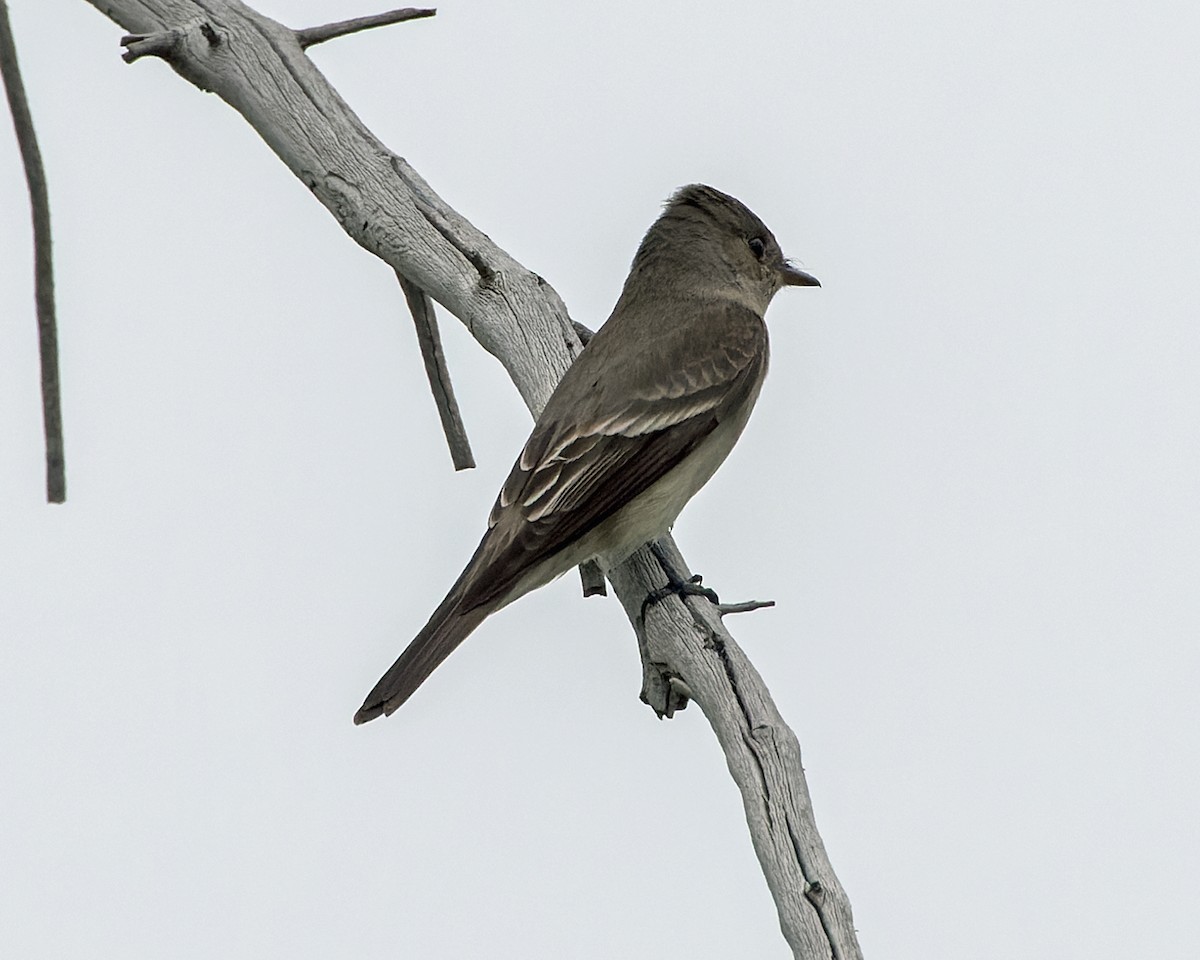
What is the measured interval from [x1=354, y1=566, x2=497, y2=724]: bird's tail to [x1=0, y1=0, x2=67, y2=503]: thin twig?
57.1 inches

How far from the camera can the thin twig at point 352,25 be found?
637 centimetres

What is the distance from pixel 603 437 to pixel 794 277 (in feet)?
5.98

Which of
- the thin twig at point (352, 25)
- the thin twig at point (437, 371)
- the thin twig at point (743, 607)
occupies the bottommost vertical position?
the thin twig at point (743, 607)

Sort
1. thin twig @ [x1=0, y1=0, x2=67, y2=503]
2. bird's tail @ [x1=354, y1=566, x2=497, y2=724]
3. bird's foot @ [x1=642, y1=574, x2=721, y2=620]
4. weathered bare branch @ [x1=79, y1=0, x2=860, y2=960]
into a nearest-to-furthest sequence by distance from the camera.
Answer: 1. thin twig @ [x1=0, y1=0, x2=67, y2=503]
2. bird's tail @ [x1=354, y1=566, x2=497, y2=724]
3. bird's foot @ [x1=642, y1=574, x2=721, y2=620]
4. weathered bare branch @ [x1=79, y1=0, x2=860, y2=960]

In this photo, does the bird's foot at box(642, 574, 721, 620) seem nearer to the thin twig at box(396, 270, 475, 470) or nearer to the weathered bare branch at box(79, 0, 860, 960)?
the weathered bare branch at box(79, 0, 860, 960)

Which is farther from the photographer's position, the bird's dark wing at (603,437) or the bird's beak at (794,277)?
the bird's beak at (794,277)

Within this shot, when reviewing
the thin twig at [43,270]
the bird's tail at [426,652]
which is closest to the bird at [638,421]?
the bird's tail at [426,652]

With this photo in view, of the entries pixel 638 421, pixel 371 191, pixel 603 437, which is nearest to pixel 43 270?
pixel 371 191

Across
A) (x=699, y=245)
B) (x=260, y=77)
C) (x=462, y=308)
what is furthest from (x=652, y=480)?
(x=260, y=77)

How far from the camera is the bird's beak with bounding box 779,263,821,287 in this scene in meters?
7.51

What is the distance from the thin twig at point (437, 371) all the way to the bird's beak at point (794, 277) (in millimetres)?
1709

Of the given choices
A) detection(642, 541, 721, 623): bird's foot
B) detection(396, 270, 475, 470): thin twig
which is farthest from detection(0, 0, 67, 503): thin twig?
detection(396, 270, 475, 470): thin twig

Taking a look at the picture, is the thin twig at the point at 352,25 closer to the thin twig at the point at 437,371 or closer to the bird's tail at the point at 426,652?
the thin twig at the point at 437,371

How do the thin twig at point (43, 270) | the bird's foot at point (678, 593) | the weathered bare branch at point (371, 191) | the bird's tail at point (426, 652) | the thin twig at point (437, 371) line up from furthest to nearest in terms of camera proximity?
the thin twig at point (437, 371), the weathered bare branch at point (371, 191), the bird's foot at point (678, 593), the bird's tail at point (426, 652), the thin twig at point (43, 270)
